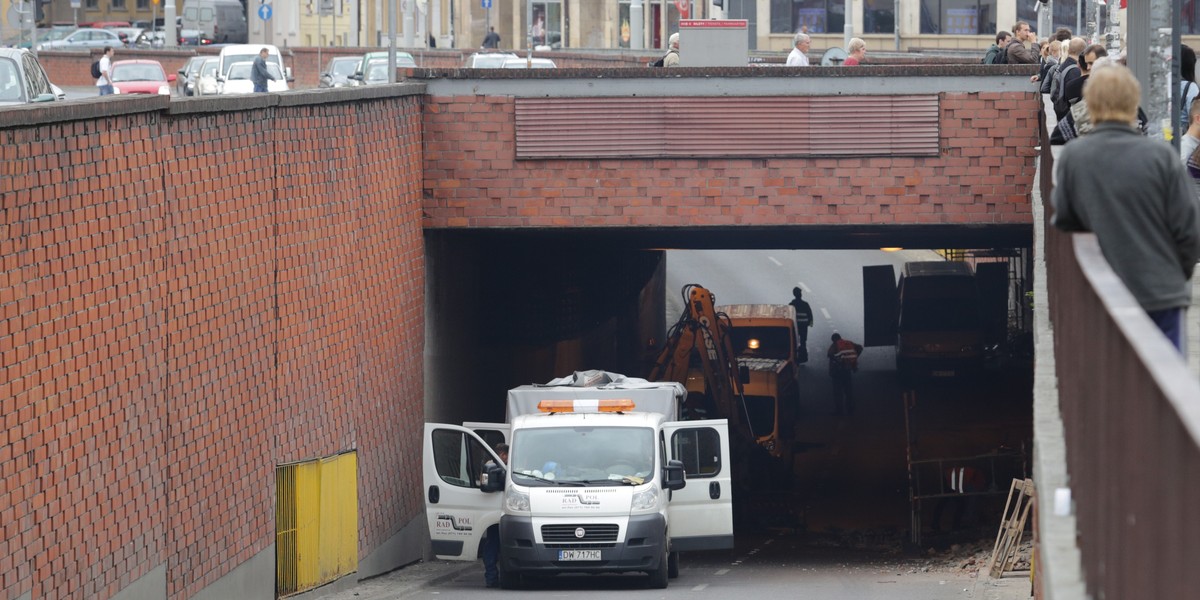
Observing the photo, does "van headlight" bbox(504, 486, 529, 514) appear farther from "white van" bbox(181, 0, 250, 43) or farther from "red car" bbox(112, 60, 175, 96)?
"white van" bbox(181, 0, 250, 43)

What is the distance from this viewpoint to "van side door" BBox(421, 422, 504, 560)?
21.9m

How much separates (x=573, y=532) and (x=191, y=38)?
218 feet

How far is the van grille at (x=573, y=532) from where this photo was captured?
2105 cm

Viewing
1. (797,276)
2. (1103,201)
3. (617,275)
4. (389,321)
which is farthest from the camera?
(797,276)

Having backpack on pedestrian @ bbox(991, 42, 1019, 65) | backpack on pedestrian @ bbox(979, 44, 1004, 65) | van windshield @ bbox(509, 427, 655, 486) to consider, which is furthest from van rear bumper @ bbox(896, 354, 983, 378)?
van windshield @ bbox(509, 427, 655, 486)

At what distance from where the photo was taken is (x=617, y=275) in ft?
139

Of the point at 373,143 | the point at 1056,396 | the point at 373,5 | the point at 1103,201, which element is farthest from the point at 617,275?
the point at 373,5

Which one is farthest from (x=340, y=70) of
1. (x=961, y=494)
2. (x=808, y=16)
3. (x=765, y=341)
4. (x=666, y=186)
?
(x=808, y=16)

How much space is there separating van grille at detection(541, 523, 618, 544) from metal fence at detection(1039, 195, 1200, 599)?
1363 cm

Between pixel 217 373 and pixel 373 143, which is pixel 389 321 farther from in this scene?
pixel 217 373

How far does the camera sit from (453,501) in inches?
864

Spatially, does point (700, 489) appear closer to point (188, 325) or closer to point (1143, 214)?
point (188, 325)

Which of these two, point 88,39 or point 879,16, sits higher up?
point 879,16

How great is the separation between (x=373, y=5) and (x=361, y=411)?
73536mm
